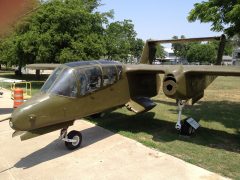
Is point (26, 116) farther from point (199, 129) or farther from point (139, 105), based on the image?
point (199, 129)

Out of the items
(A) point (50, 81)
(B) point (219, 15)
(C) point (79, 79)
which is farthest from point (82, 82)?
(B) point (219, 15)

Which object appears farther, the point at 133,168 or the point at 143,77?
the point at 143,77

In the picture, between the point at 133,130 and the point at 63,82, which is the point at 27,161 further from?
the point at 133,130

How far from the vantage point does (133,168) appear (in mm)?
7270

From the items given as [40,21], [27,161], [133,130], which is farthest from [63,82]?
[40,21]

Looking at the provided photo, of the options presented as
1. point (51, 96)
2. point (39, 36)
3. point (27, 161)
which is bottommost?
point (27, 161)

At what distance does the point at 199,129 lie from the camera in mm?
11203

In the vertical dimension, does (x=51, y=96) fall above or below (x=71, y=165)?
above

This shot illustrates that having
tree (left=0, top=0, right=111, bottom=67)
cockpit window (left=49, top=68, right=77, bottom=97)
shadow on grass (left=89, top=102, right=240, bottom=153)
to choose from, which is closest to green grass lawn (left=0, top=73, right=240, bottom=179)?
shadow on grass (left=89, top=102, right=240, bottom=153)

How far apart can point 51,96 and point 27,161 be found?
1.84 metres

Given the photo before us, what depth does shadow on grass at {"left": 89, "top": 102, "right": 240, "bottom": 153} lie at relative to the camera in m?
9.63

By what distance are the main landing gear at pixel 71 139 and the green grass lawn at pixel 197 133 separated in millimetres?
2100

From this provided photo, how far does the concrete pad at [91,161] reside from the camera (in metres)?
6.82

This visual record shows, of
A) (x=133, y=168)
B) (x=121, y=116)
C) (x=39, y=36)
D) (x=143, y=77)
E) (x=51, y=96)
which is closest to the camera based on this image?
(x=133, y=168)
